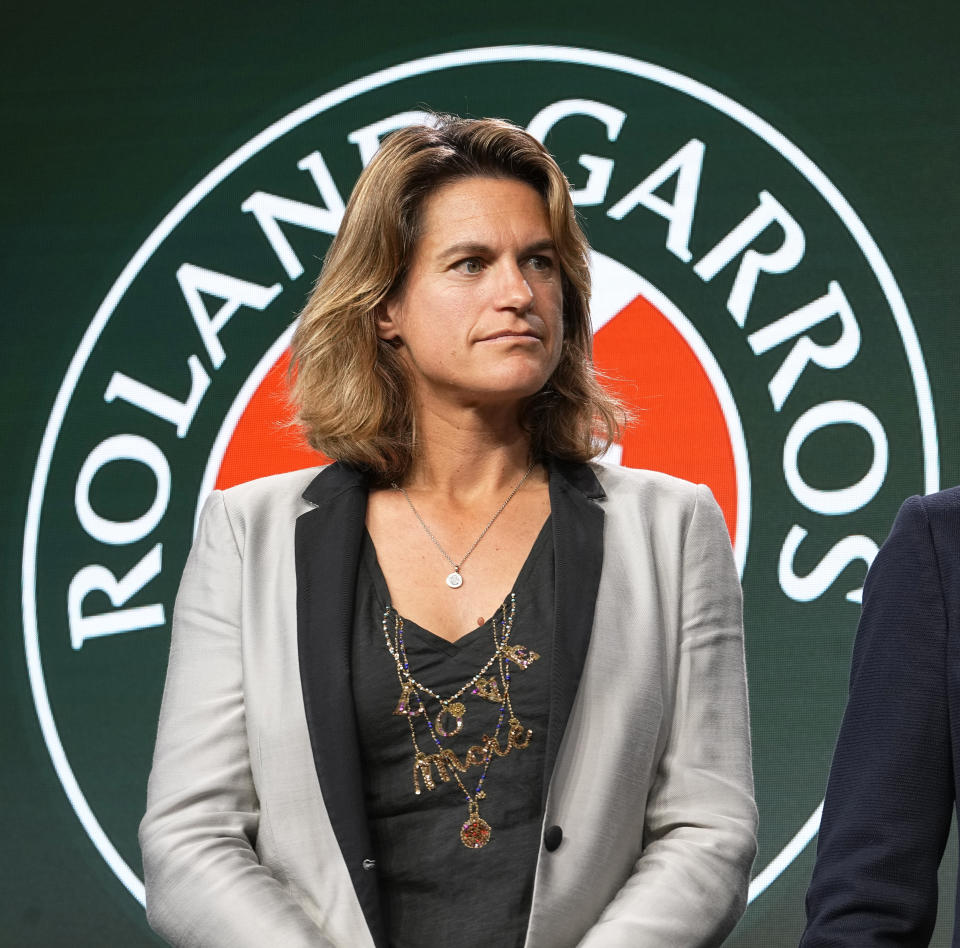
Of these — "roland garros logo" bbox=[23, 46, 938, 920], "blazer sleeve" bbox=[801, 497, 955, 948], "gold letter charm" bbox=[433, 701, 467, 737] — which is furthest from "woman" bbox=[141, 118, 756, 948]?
"roland garros logo" bbox=[23, 46, 938, 920]

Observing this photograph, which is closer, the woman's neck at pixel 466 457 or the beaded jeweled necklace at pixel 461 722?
the beaded jeweled necklace at pixel 461 722

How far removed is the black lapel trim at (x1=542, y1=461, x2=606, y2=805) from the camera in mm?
1706

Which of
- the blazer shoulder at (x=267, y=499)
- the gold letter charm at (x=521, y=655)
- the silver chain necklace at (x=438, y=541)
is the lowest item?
the gold letter charm at (x=521, y=655)

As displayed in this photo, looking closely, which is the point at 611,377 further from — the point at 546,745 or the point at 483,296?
the point at 546,745

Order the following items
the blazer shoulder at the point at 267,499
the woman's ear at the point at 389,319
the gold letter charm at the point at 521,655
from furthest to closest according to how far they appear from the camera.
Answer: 1. the woman's ear at the point at 389,319
2. the blazer shoulder at the point at 267,499
3. the gold letter charm at the point at 521,655

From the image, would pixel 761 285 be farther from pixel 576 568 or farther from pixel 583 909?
pixel 583 909

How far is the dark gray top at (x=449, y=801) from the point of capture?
1.71m

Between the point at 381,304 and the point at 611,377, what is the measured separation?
103 centimetres

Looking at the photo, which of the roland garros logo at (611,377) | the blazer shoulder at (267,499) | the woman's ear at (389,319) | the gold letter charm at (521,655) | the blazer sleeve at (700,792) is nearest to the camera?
the blazer sleeve at (700,792)

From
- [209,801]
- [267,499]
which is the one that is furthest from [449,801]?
[267,499]

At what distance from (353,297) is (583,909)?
2.92 ft

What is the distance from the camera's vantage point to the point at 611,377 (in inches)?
117

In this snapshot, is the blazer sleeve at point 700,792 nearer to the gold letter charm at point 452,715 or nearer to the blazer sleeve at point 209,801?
the gold letter charm at point 452,715

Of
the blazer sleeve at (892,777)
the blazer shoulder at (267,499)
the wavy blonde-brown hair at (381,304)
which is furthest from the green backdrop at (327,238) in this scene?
the blazer sleeve at (892,777)
